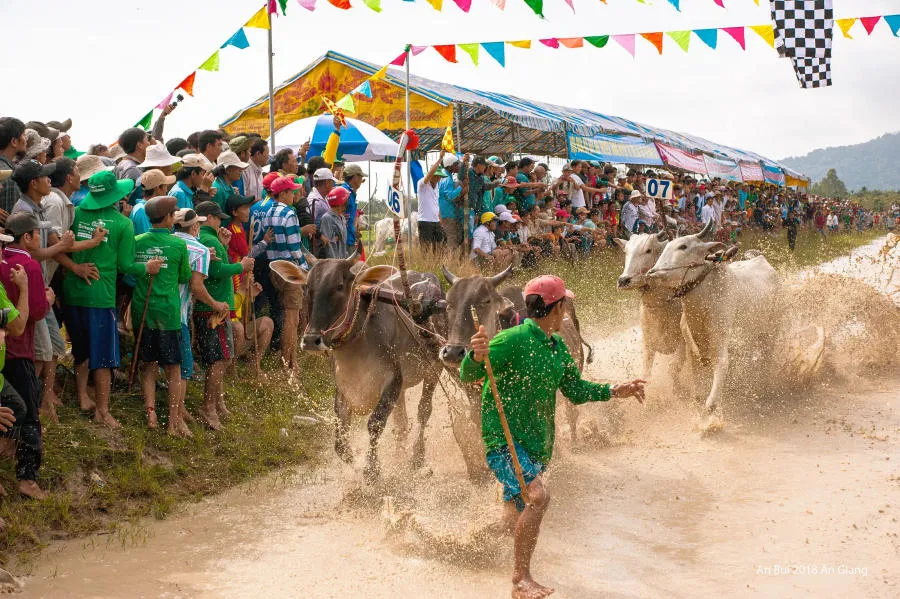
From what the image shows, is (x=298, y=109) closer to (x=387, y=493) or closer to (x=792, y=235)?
(x=387, y=493)

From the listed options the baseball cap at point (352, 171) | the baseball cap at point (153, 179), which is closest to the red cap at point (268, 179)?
the baseball cap at point (352, 171)

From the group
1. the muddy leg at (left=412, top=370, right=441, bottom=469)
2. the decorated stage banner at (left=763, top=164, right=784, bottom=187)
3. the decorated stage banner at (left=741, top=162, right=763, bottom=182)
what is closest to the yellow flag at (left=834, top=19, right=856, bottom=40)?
the muddy leg at (left=412, top=370, right=441, bottom=469)

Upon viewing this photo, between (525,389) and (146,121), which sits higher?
(146,121)

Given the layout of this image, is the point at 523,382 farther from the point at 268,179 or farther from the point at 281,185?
the point at 268,179

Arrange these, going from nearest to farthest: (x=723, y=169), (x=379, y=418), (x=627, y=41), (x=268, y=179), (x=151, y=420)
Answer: (x=379, y=418)
(x=151, y=420)
(x=268, y=179)
(x=627, y=41)
(x=723, y=169)

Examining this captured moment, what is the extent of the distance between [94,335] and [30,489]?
1.36m

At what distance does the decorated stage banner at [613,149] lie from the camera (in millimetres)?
18625

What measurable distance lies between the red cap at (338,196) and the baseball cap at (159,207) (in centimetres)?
267

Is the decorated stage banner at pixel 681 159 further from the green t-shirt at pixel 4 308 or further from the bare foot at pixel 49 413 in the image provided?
the green t-shirt at pixel 4 308

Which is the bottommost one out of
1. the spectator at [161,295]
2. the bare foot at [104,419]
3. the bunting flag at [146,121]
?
the bare foot at [104,419]

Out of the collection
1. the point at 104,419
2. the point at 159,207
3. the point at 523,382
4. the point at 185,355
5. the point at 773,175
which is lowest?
the point at 104,419

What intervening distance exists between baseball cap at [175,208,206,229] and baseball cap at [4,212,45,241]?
1.56 m

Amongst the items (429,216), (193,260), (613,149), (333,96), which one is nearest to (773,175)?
(613,149)

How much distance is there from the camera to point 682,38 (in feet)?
38.2
